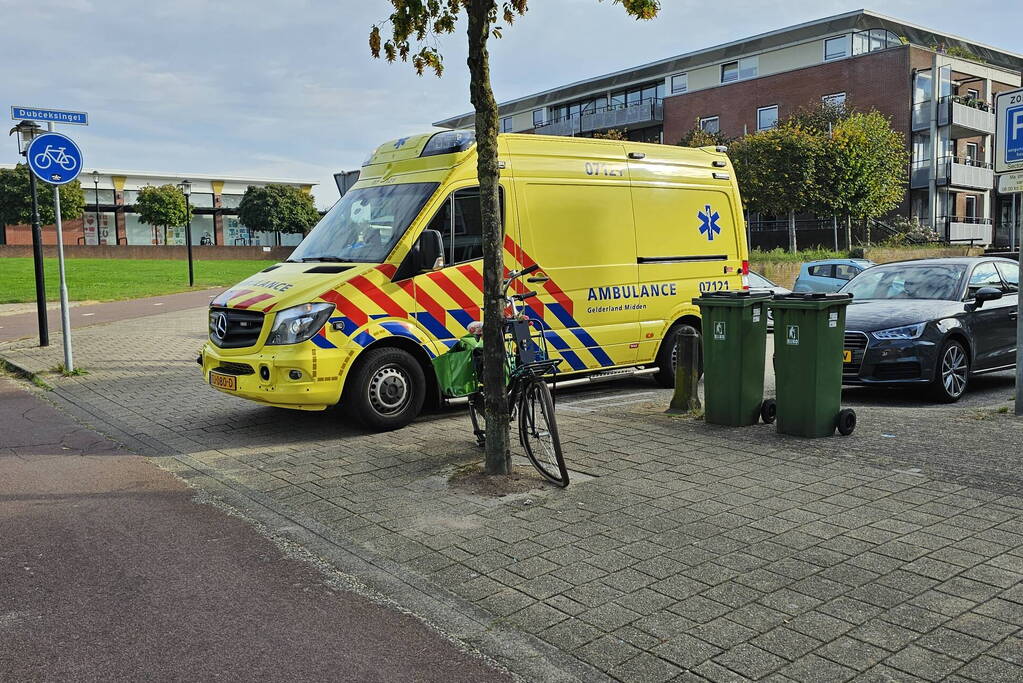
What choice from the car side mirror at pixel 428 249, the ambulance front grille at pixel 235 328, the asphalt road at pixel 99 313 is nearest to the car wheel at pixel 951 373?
the car side mirror at pixel 428 249

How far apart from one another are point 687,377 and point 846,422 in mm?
1579

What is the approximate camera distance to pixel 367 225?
8.10 m

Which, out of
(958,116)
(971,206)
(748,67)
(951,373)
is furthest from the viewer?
(748,67)

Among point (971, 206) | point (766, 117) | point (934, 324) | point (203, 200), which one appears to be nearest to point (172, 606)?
point (934, 324)

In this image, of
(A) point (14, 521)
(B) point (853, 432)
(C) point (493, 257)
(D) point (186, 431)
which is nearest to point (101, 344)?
(D) point (186, 431)

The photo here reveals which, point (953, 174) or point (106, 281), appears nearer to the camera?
point (106, 281)

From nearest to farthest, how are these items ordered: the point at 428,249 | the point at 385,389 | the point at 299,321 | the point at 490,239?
Answer: the point at 490,239 → the point at 299,321 → the point at 428,249 → the point at 385,389

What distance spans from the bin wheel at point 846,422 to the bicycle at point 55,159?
391 inches

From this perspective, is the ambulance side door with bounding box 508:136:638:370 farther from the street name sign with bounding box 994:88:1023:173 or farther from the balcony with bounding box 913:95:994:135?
the balcony with bounding box 913:95:994:135

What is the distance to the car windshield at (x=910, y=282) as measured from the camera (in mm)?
9984

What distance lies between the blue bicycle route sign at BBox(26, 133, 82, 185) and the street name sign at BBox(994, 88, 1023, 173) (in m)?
10.5

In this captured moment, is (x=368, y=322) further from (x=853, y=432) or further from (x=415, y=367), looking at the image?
(x=853, y=432)

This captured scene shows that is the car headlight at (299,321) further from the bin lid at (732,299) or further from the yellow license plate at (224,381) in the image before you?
the bin lid at (732,299)

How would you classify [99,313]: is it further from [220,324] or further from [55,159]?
[220,324]
